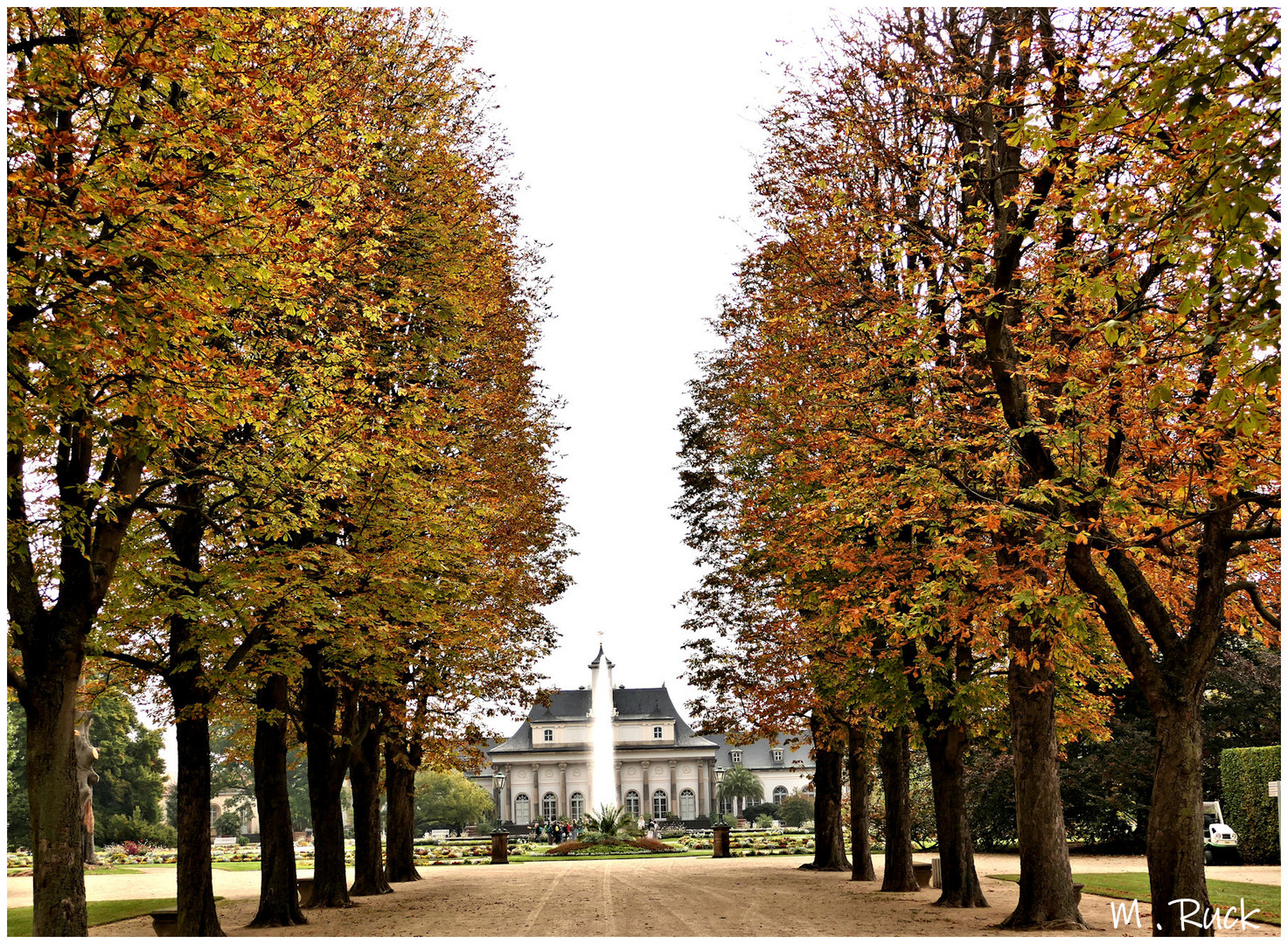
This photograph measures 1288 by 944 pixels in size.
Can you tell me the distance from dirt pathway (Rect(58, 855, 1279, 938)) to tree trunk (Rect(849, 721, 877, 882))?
0.58 meters

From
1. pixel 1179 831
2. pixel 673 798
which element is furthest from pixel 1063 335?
pixel 673 798

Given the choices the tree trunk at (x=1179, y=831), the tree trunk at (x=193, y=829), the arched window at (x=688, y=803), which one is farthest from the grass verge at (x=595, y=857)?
the arched window at (x=688, y=803)

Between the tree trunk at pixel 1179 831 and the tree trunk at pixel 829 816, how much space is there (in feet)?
72.3

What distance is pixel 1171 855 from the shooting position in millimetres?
11672

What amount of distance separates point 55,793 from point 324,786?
1159 cm

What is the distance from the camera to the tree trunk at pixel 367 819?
26453 mm

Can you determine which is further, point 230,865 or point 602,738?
point 602,738

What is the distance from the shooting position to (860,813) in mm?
29875

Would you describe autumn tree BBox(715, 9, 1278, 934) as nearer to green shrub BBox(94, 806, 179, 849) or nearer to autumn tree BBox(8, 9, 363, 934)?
autumn tree BBox(8, 9, 363, 934)

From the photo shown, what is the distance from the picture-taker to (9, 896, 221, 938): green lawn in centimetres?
2001

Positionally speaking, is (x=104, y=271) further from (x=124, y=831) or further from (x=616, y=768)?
(x=616, y=768)

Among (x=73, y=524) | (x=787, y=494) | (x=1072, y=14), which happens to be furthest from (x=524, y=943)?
(x=1072, y=14)

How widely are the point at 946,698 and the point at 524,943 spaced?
877 cm
